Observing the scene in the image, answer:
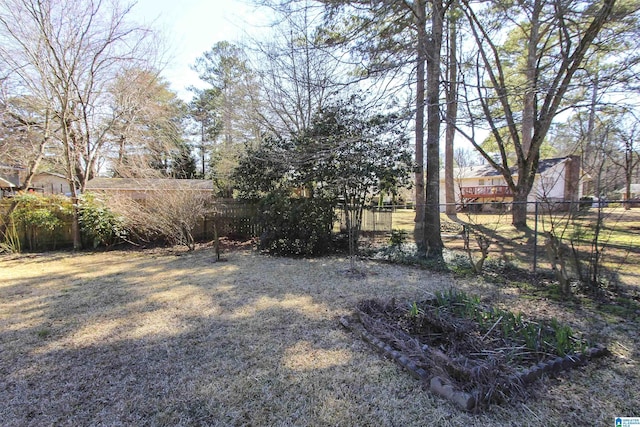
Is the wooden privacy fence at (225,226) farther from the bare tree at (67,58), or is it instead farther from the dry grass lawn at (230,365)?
the dry grass lawn at (230,365)

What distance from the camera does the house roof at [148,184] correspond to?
8.27 metres

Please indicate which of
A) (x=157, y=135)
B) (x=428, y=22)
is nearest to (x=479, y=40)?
(x=428, y=22)

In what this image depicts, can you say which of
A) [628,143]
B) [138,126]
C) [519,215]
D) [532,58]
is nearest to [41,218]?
[138,126]

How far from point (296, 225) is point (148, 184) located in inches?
198

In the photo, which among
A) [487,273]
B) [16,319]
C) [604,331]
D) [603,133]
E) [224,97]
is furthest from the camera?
[224,97]

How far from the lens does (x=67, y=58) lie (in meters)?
7.51

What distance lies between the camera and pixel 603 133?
630 centimetres

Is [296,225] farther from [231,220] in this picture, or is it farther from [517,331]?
[517,331]

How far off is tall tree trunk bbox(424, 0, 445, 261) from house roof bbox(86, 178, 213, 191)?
20.0 ft

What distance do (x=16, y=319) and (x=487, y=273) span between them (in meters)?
6.85

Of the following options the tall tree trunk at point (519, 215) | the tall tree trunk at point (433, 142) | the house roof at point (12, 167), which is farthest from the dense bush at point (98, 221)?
the tall tree trunk at point (519, 215)

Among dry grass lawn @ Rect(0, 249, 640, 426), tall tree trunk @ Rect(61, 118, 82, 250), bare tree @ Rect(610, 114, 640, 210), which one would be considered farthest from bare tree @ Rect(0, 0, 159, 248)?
bare tree @ Rect(610, 114, 640, 210)

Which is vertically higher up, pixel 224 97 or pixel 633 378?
pixel 224 97

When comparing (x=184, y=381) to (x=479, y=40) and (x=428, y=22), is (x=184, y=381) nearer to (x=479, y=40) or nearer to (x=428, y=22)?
(x=428, y=22)
